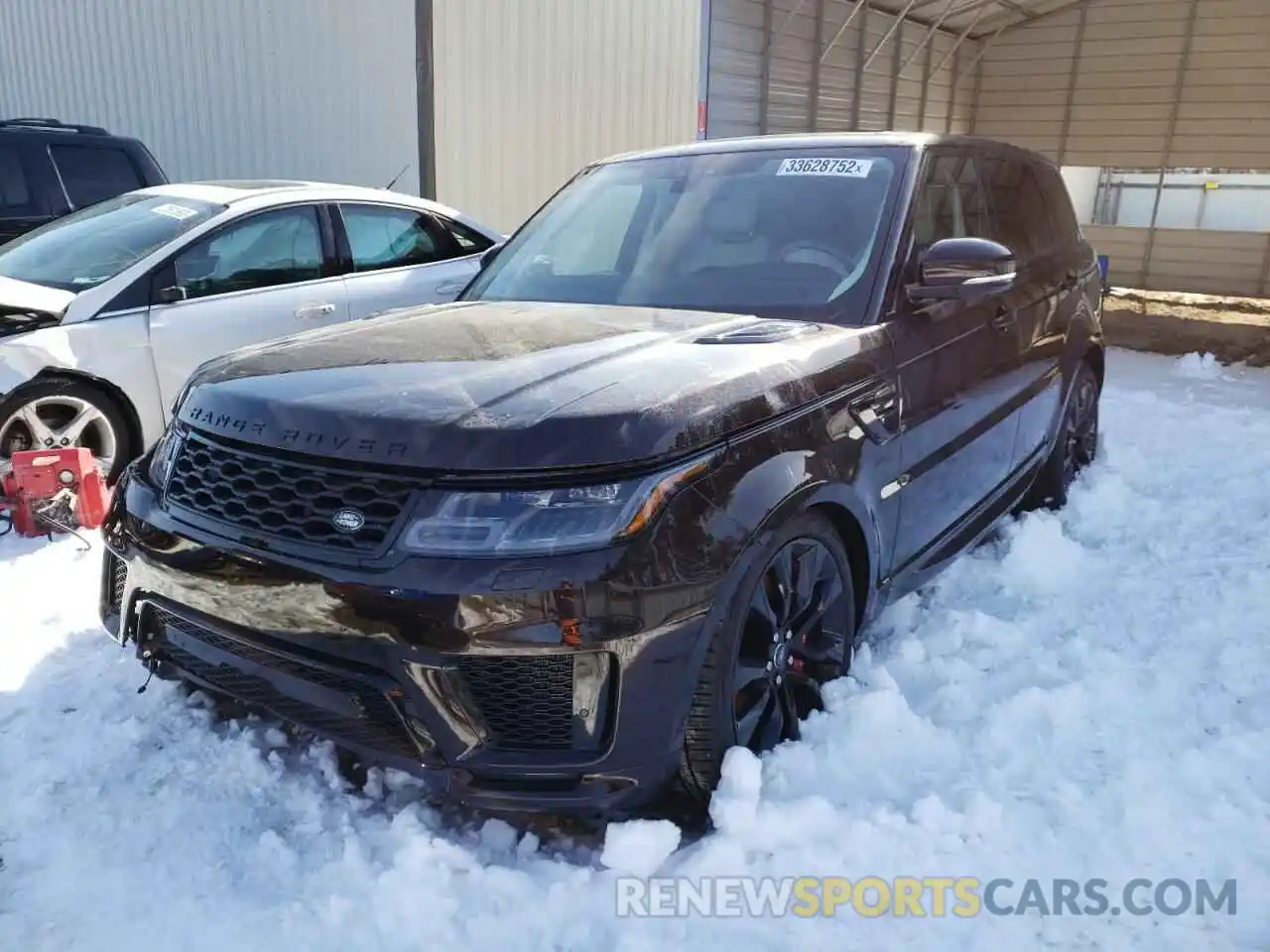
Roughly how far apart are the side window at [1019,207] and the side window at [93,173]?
5818 millimetres

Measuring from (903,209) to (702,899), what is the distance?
212 centimetres

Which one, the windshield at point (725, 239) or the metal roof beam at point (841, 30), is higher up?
the metal roof beam at point (841, 30)

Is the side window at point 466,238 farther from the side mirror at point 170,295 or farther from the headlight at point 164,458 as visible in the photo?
the headlight at point 164,458

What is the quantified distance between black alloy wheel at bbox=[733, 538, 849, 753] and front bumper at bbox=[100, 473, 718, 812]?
1.00 ft

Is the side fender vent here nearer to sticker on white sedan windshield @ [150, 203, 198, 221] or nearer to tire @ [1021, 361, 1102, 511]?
tire @ [1021, 361, 1102, 511]

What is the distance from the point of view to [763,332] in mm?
2654

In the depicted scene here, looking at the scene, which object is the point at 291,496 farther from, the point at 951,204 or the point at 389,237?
the point at 389,237

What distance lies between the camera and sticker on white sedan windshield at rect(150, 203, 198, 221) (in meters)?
5.02

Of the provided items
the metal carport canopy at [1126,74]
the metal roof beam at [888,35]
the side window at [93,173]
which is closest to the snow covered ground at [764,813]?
the side window at [93,173]

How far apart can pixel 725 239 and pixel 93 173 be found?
5576 millimetres

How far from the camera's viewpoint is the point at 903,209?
303cm

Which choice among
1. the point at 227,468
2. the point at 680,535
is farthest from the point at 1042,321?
the point at 227,468

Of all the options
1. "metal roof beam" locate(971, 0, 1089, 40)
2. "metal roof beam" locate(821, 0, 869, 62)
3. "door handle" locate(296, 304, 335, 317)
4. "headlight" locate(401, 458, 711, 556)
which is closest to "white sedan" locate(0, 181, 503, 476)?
"door handle" locate(296, 304, 335, 317)

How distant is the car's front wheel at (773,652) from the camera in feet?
7.22
